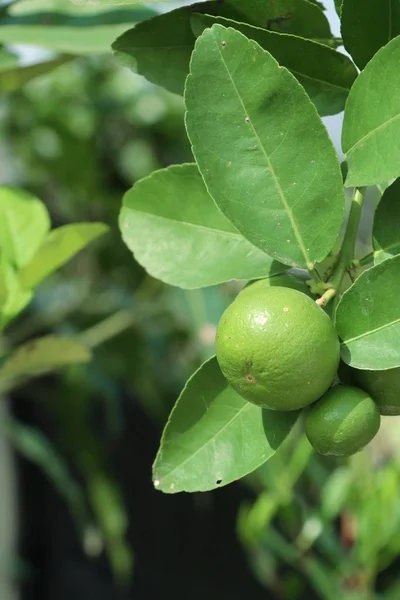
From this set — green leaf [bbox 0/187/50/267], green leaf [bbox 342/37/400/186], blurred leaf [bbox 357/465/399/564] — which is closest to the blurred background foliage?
blurred leaf [bbox 357/465/399/564]

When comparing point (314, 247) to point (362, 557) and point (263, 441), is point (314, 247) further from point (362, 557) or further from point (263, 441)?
point (362, 557)

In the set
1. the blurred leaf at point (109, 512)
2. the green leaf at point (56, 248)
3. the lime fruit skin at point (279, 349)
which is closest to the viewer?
the lime fruit skin at point (279, 349)

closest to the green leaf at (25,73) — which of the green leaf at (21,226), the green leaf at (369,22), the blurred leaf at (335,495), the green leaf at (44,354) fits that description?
the green leaf at (21,226)

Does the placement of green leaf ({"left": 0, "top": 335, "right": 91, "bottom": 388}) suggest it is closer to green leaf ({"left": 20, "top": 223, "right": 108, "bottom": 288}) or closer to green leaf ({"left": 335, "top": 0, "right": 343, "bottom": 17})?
green leaf ({"left": 20, "top": 223, "right": 108, "bottom": 288})

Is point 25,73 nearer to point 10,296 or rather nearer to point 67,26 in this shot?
point 67,26

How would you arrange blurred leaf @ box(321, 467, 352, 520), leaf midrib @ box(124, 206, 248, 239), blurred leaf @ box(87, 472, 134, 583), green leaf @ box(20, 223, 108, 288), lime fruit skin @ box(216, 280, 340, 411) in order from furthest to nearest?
1. blurred leaf @ box(87, 472, 134, 583)
2. blurred leaf @ box(321, 467, 352, 520)
3. green leaf @ box(20, 223, 108, 288)
4. leaf midrib @ box(124, 206, 248, 239)
5. lime fruit skin @ box(216, 280, 340, 411)

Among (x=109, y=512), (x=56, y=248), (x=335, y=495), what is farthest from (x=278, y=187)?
(x=109, y=512)

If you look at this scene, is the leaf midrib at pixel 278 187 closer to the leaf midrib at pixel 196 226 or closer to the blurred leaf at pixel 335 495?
the leaf midrib at pixel 196 226
